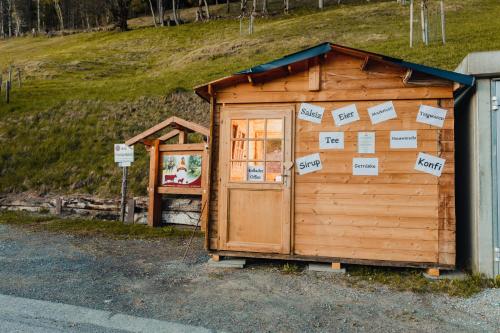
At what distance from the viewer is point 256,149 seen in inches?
272

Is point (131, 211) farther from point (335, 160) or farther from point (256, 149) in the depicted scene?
point (335, 160)

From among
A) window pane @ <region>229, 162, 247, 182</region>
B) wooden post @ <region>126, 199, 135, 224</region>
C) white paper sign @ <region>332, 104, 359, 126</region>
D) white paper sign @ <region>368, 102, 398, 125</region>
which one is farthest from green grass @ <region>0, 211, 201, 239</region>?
white paper sign @ <region>368, 102, 398, 125</region>

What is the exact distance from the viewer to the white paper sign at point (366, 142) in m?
6.57

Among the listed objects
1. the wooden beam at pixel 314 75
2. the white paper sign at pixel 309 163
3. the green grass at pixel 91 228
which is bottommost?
the green grass at pixel 91 228

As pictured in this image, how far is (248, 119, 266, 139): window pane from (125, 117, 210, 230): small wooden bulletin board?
3.10 m

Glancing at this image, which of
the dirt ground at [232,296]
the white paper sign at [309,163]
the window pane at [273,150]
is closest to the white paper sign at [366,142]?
the white paper sign at [309,163]

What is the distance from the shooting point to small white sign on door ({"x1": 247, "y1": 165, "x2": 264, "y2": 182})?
688cm

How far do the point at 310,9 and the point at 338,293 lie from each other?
43.2 meters

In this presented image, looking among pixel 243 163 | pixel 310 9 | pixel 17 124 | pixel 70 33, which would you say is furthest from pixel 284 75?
pixel 70 33

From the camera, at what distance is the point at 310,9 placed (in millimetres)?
44156

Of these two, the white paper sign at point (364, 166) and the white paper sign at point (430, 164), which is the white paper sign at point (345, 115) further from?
the white paper sign at point (430, 164)

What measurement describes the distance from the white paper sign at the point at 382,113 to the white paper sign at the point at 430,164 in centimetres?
77

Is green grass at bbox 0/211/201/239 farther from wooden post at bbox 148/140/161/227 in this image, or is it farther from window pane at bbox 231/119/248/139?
window pane at bbox 231/119/248/139

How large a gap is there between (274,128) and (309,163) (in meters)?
0.84
